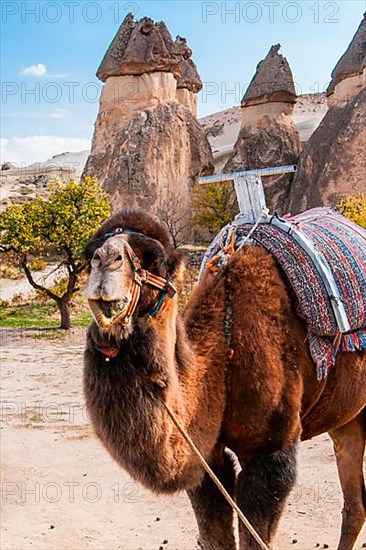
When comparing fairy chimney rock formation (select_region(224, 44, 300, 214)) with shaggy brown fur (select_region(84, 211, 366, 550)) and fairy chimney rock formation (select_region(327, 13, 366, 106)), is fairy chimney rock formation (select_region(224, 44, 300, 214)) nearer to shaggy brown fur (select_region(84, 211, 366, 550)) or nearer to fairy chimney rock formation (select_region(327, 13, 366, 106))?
fairy chimney rock formation (select_region(327, 13, 366, 106))

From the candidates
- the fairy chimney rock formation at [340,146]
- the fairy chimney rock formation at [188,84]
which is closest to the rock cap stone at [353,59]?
the fairy chimney rock formation at [340,146]

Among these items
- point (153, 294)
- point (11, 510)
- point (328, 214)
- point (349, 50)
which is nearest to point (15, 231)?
point (11, 510)

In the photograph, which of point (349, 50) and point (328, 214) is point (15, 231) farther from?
point (349, 50)

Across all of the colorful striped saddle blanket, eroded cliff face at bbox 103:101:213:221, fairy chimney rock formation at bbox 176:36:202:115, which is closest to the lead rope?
the colorful striped saddle blanket

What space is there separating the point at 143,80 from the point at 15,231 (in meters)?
14.3

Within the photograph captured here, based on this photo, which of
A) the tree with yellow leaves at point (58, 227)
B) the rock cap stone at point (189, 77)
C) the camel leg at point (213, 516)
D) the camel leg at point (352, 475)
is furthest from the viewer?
the rock cap stone at point (189, 77)

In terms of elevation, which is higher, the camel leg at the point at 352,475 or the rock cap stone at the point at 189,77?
the rock cap stone at the point at 189,77

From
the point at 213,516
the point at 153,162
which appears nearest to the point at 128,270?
the point at 213,516

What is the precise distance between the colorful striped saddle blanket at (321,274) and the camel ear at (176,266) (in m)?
0.62

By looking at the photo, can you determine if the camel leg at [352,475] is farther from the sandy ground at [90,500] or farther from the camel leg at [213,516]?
the camel leg at [213,516]

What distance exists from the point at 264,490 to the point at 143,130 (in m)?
25.4

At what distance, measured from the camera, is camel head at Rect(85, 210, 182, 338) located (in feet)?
6.90

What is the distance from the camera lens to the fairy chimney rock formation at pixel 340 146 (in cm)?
2361

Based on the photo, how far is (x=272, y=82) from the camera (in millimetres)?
28703
